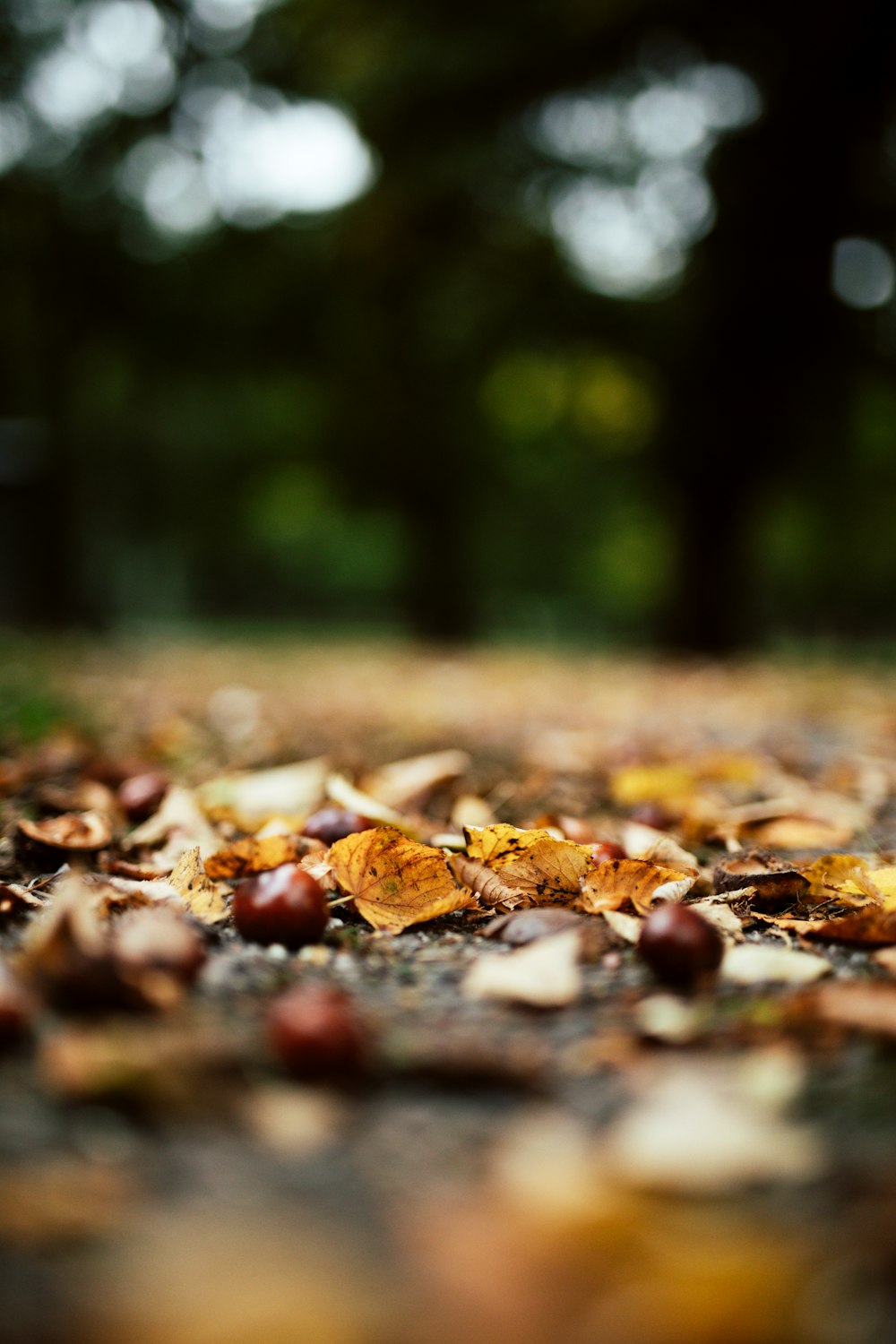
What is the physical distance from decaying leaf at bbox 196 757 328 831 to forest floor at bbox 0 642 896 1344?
0.43 ft

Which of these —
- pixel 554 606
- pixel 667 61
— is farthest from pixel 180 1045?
pixel 554 606

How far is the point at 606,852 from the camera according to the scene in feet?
4.84

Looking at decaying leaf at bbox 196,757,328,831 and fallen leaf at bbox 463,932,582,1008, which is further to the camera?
decaying leaf at bbox 196,757,328,831

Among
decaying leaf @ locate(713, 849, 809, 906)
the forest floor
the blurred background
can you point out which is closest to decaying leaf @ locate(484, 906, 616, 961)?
the forest floor

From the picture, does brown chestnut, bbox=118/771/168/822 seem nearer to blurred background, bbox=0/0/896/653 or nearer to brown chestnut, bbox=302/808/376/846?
brown chestnut, bbox=302/808/376/846

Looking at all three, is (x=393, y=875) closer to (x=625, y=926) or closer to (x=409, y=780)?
(x=625, y=926)

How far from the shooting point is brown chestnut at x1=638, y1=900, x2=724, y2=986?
1076 millimetres

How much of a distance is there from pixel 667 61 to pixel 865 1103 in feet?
26.1

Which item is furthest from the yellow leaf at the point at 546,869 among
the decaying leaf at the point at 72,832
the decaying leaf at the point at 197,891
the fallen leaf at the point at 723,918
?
the decaying leaf at the point at 72,832

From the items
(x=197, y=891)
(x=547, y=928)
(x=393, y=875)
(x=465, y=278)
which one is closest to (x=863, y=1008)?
(x=547, y=928)

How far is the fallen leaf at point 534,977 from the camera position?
1013 mm

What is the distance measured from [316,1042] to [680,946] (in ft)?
1.40

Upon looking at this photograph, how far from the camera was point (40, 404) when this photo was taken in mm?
9969

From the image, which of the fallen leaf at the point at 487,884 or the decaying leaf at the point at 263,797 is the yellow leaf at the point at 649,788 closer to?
the decaying leaf at the point at 263,797
